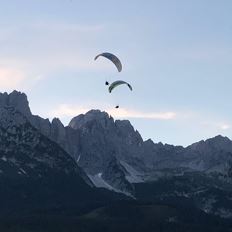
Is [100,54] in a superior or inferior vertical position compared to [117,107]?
Answer: superior

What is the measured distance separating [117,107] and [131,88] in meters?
12.8

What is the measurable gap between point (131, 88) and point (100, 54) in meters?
14.0

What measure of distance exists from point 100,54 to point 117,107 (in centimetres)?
1372

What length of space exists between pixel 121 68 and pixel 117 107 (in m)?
10.3

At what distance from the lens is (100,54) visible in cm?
16488

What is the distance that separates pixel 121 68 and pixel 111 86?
8.93 metres

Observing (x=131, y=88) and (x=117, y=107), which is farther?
(x=117, y=107)

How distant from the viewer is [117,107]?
168 meters

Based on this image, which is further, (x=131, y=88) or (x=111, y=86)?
(x=111, y=86)

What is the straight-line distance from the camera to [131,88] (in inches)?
6161

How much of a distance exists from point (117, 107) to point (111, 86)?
6377 mm

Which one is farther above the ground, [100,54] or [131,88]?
[100,54]

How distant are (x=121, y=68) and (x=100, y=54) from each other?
6.20 meters
